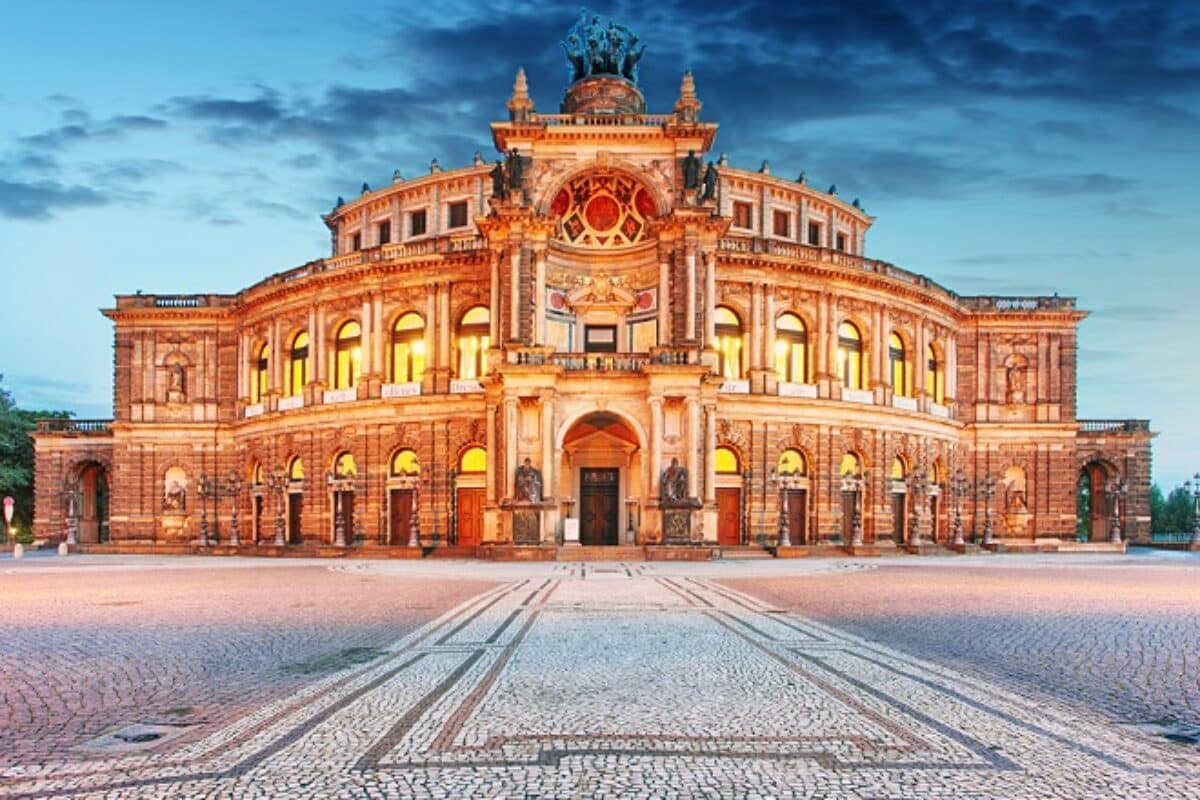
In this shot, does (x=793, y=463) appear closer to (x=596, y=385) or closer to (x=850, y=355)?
(x=850, y=355)

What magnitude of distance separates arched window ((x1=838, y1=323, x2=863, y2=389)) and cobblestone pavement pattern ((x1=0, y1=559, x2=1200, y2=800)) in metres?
36.3

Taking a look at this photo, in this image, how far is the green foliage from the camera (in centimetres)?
10207

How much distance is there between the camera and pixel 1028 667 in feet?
38.3

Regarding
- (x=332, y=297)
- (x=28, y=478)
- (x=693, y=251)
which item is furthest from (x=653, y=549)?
(x=28, y=478)

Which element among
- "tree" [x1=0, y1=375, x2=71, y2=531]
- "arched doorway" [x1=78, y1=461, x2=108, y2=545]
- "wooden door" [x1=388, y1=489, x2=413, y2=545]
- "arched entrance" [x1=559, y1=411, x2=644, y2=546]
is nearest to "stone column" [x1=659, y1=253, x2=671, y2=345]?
"arched entrance" [x1=559, y1=411, x2=644, y2=546]

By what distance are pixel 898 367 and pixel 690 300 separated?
17.5 m

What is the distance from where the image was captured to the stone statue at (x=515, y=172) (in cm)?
4328

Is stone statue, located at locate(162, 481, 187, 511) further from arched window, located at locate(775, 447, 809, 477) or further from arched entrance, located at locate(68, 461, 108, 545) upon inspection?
arched window, located at locate(775, 447, 809, 477)

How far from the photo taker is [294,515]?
55062 millimetres

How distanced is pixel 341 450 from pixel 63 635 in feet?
126

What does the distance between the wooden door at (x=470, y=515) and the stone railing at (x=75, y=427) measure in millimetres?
27335

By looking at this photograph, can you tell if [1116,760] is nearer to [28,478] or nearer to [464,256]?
[464,256]

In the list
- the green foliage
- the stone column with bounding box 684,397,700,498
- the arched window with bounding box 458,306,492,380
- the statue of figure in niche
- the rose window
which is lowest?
the green foliage

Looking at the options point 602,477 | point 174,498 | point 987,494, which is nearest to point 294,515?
point 174,498
